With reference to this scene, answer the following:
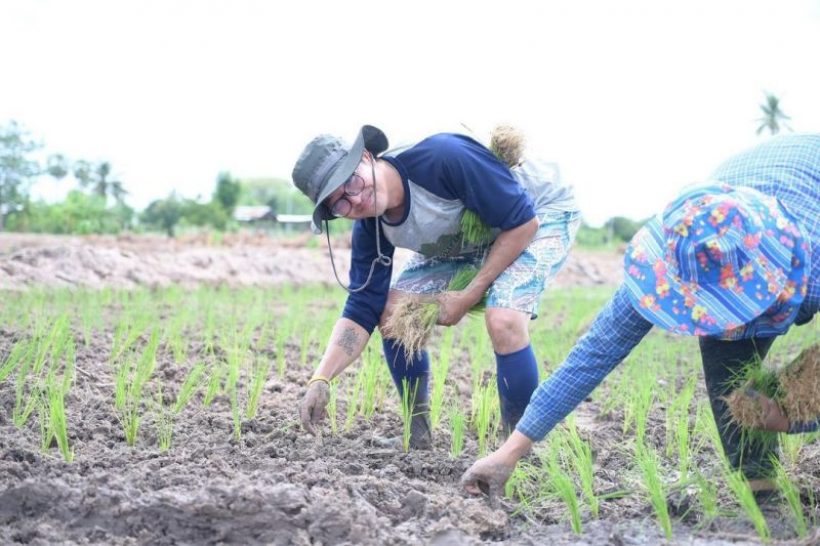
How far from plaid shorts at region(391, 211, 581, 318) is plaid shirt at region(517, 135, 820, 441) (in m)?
0.72

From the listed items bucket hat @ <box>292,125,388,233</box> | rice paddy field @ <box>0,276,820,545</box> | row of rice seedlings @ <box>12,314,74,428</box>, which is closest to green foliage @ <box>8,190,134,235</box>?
row of rice seedlings @ <box>12,314,74,428</box>

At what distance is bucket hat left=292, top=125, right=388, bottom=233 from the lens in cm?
274

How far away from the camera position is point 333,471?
2.60m

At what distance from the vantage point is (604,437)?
3402 millimetres

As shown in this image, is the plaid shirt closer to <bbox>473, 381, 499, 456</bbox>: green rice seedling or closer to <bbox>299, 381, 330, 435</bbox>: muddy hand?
<bbox>473, 381, 499, 456</bbox>: green rice seedling

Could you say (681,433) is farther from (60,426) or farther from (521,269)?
(60,426)

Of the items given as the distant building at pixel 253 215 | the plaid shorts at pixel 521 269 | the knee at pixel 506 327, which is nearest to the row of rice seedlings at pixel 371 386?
the plaid shorts at pixel 521 269

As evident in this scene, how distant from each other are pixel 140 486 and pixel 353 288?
38.9 inches

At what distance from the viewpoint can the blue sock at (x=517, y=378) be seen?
2.92 metres

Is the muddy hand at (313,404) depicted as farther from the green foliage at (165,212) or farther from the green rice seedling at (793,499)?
the green foliage at (165,212)

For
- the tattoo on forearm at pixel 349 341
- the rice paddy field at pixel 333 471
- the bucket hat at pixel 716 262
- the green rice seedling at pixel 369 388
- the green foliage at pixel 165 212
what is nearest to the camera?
the bucket hat at pixel 716 262

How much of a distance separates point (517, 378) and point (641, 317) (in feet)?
2.81

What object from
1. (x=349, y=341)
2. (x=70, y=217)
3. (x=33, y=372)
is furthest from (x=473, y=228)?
(x=70, y=217)

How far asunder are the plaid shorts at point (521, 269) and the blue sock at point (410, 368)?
203 millimetres
